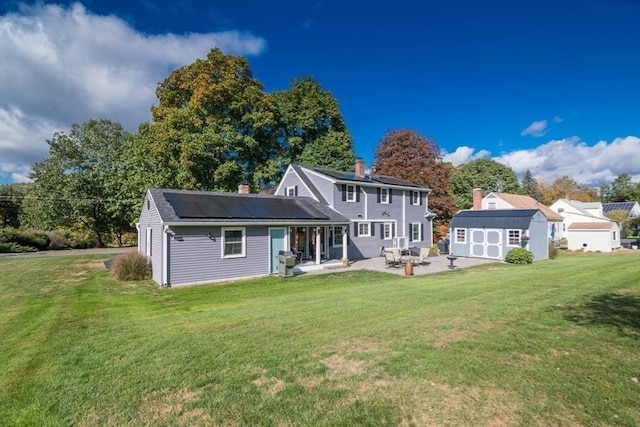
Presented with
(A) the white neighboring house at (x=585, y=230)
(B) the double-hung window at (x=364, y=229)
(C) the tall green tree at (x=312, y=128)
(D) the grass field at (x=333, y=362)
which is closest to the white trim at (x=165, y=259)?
(D) the grass field at (x=333, y=362)

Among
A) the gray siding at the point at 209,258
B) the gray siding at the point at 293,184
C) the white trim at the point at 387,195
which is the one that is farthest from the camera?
the white trim at the point at 387,195

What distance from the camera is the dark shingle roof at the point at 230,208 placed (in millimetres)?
14969

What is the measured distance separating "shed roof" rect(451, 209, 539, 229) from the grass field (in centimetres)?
1333

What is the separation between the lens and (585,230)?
112ft

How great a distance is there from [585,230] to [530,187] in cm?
3466

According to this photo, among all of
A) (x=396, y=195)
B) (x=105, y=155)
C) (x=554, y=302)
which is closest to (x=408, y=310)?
(x=554, y=302)

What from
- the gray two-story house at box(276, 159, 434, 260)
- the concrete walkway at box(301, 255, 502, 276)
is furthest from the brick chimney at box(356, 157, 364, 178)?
the concrete walkway at box(301, 255, 502, 276)

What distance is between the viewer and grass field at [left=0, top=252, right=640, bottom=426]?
3809 mm

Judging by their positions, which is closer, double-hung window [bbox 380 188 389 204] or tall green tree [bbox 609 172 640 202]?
double-hung window [bbox 380 188 389 204]

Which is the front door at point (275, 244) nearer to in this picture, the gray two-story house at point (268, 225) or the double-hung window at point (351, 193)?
the gray two-story house at point (268, 225)

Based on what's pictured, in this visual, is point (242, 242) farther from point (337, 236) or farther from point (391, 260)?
point (337, 236)

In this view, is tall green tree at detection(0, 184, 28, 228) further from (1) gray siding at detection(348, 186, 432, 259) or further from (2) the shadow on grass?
(2) the shadow on grass

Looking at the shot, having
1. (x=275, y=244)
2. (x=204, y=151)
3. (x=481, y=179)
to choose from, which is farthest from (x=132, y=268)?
(x=481, y=179)

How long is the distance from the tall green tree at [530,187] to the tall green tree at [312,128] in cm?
4533
